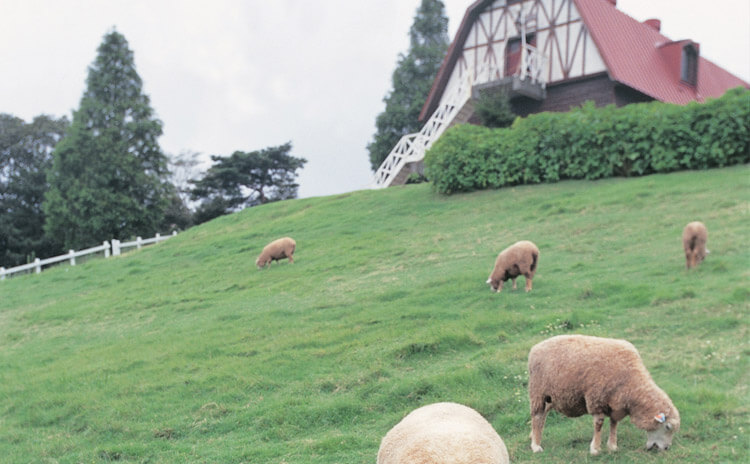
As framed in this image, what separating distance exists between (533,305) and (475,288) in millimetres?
1974

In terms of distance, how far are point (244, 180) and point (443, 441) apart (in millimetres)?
49428

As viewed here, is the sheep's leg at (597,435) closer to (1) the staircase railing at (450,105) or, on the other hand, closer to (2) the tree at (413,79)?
(1) the staircase railing at (450,105)

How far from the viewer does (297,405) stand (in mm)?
10281

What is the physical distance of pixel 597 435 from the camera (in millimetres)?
7246

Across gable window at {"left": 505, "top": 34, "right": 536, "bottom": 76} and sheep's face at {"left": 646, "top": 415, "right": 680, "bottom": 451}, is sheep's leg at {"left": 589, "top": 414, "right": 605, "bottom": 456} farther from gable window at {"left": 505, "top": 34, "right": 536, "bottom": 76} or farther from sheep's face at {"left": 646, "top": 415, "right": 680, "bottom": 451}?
gable window at {"left": 505, "top": 34, "right": 536, "bottom": 76}

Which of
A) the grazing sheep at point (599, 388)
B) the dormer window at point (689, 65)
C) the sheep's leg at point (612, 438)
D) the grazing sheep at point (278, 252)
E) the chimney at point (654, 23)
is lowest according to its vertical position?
the sheep's leg at point (612, 438)

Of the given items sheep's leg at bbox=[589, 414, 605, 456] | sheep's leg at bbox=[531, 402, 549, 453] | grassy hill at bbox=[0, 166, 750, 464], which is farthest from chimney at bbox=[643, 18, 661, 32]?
sheep's leg at bbox=[589, 414, 605, 456]

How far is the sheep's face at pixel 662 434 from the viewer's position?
22.3 feet

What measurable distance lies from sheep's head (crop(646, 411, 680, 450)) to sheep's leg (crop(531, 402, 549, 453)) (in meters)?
1.11

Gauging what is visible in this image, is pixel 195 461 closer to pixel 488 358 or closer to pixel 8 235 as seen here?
pixel 488 358

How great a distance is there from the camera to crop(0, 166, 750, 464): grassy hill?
8953 millimetres

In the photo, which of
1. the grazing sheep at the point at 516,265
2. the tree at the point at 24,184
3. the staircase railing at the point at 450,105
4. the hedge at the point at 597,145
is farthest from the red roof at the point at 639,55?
the tree at the point at 24,184

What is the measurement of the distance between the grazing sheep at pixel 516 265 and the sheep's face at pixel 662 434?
7056 mm

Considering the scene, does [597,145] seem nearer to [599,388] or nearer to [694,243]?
Result: [694,243]
